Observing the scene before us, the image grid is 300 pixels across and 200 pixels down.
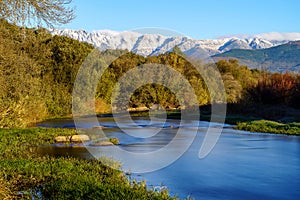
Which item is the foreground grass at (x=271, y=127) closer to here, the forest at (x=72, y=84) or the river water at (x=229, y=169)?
the river water at (x=229, y=169)

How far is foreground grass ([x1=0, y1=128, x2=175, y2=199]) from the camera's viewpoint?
452 inches

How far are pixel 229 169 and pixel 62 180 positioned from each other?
27.6 ft

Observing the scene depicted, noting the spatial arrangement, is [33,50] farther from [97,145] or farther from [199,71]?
[199,71]

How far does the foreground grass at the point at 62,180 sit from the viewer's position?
11469 millimetres

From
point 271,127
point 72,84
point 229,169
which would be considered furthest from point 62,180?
point 72,84

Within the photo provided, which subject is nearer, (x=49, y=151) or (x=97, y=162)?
(x=97, y=162)

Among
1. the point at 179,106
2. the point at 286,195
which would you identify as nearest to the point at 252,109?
the point at 179,106

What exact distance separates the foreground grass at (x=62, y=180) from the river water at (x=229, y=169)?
5.56 feet

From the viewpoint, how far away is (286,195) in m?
14.2

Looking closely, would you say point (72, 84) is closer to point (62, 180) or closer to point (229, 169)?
point (229, 169)

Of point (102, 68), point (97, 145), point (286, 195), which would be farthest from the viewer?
point (102, 68)

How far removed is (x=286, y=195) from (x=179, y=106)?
174 feet

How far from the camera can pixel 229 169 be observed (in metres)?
18.7

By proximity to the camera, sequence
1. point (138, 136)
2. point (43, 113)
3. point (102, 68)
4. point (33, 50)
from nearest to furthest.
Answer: point (138, 136) → point (43, 113) → point (33, 50) → point (102, 68)
